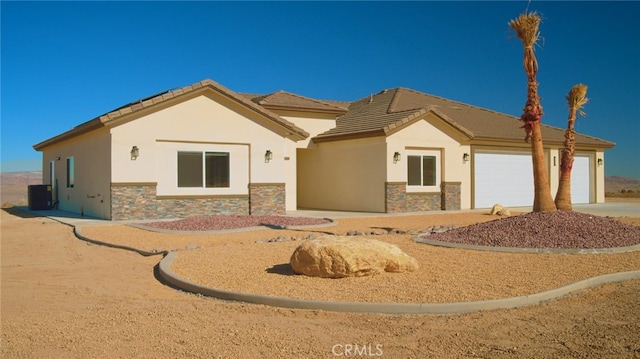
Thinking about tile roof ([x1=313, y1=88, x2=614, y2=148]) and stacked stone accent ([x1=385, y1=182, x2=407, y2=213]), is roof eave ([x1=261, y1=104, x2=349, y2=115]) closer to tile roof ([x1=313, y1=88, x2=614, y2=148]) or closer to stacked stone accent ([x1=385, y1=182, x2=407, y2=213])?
tile roof ([x1=313, y1=88, x2=614, y2=148])

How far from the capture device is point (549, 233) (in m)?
11.5

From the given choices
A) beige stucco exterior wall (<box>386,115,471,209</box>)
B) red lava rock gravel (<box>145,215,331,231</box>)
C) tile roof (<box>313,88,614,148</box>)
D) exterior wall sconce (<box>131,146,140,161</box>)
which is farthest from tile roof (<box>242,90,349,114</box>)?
red lava rock gravel (<box>145,215,331,231</box>)

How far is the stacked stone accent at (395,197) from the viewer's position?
2169cm

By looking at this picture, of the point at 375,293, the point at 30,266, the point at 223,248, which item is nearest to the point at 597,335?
the point at 375,293

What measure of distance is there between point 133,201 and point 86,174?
3.84 m

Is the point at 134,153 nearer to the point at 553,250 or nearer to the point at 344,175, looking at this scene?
the point at 344,175

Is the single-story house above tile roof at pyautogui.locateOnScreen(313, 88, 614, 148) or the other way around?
the other way around

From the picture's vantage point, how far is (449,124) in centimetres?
2314

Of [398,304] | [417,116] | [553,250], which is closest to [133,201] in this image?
[417,116]

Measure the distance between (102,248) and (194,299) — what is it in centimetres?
563

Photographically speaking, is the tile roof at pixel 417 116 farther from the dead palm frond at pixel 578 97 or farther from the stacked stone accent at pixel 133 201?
the stacked stone accent at pixel 133 201

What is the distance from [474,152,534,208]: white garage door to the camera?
25.0 metres

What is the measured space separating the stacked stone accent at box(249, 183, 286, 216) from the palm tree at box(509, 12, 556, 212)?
988cm
